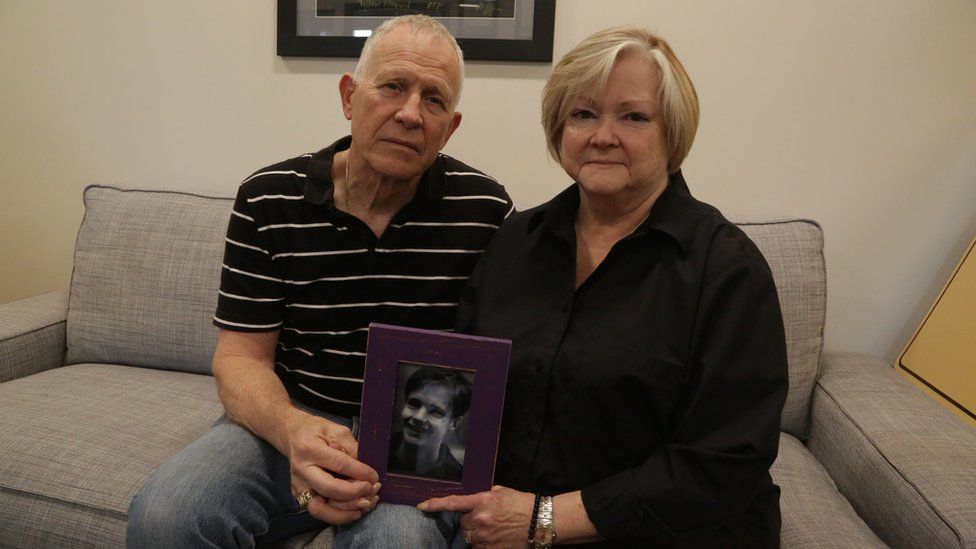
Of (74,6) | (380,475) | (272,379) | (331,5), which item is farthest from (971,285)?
(74,6)

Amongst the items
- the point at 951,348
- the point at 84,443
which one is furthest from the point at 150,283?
the point at 951,348

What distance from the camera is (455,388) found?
1051mm

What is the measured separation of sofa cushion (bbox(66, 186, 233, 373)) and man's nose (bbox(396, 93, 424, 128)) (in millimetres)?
821

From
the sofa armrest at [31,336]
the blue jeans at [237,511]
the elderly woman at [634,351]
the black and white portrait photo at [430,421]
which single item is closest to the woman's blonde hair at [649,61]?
the elderly woman at [634,351]

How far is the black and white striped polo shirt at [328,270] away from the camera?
4.24ft

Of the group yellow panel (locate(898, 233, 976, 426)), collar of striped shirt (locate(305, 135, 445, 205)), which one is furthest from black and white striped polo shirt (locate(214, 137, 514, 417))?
yellow panel (locate(898, 233, 976, 426))

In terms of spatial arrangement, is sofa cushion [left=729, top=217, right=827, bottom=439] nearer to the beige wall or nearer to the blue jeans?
the beige wall

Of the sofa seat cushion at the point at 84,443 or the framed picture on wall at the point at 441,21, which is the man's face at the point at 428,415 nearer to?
the sofa seat cushion at the point at 84,443

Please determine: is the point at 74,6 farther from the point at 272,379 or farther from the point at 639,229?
the point at 639,229

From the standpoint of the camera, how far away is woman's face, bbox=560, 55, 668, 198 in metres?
1.10

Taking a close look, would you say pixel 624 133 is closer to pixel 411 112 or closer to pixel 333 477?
pixel 411 112

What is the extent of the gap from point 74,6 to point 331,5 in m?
0.80

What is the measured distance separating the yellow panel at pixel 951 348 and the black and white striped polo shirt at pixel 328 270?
1083 millimetres

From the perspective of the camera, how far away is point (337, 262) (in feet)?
4.26
